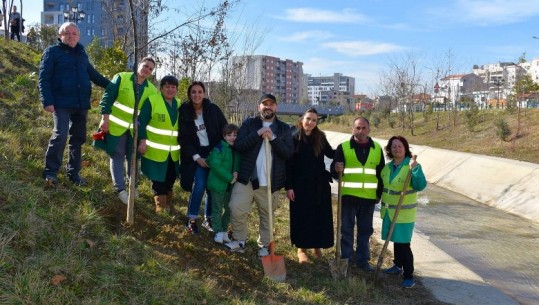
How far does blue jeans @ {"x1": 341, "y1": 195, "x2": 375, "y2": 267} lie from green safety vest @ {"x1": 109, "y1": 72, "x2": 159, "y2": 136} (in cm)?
240

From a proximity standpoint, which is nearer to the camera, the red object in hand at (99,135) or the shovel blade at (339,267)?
the shovel blade at (339,267)

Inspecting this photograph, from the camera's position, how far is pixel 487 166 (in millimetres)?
13352

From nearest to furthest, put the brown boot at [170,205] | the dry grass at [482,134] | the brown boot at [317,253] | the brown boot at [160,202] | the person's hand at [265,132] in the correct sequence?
the person's hand at [265,132], the brown boot at [317,253], the brown boot at [160,202], the brown boot at [170,205], the dry grass at [482,134]

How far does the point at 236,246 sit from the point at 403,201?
1697 millimetres

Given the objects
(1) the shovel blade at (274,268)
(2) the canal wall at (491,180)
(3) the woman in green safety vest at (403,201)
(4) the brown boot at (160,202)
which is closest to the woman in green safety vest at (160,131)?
(4) the brown boot at (160,202)

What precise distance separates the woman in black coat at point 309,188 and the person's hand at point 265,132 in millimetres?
393

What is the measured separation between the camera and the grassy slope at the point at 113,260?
307 cm

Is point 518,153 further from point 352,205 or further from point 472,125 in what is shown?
point 352,205

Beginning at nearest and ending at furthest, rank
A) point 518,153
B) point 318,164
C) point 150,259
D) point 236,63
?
point 150,259
point 318,164
point 236,63
point 518,153

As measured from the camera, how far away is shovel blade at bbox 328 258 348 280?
452 cm

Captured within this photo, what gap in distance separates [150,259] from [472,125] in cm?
2240

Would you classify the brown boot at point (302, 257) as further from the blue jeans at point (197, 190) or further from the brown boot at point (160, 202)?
the brown boot at point (160, 202)

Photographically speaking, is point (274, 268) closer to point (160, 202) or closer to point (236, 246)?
point (236, 246)

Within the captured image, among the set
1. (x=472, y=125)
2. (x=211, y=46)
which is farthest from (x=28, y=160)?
(x=472, y=125)
